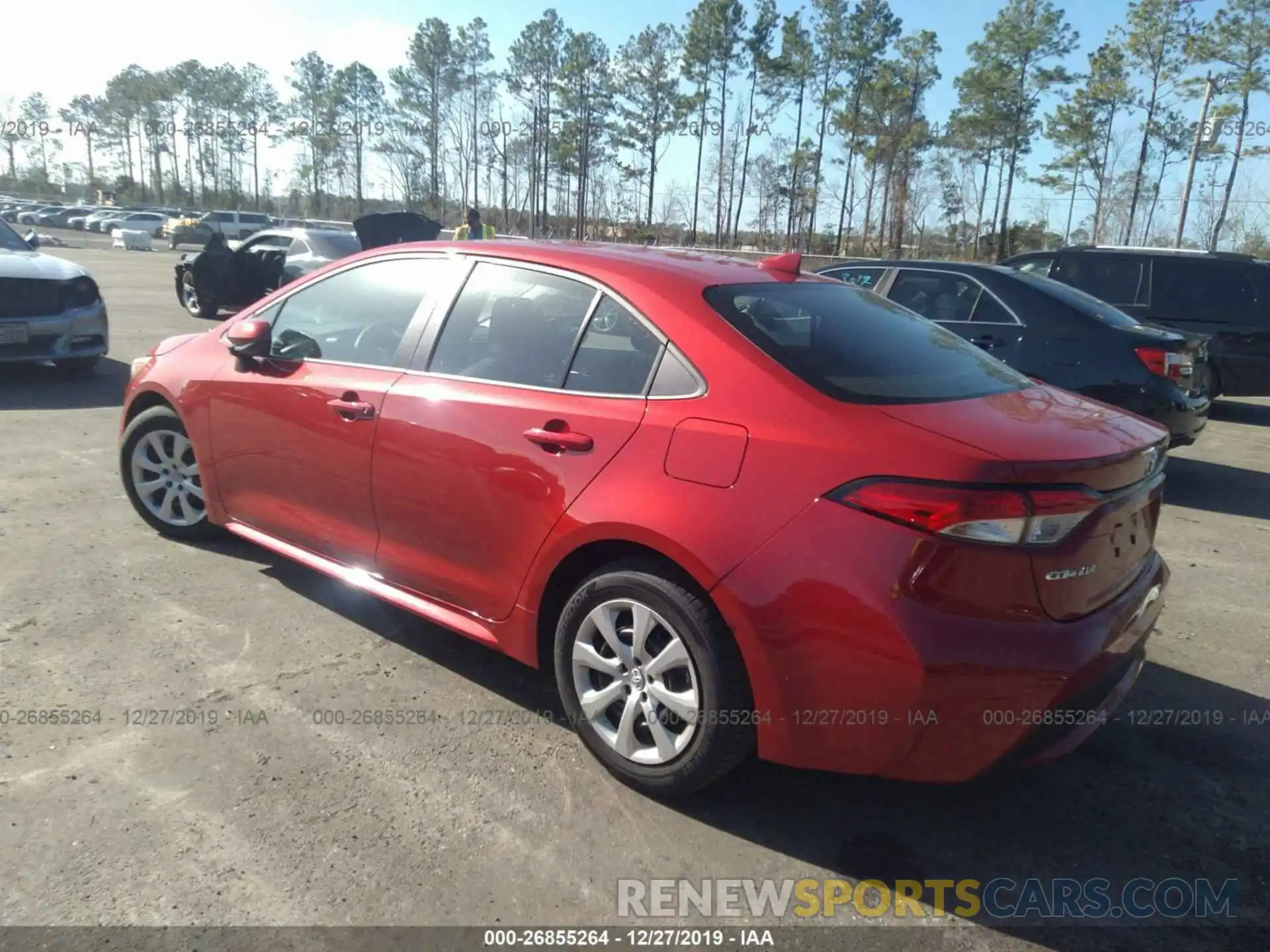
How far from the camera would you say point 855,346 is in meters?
3.11

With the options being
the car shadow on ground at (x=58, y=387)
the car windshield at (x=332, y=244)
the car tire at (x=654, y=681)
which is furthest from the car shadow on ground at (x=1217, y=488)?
the car windshield at (x=332, y=244)

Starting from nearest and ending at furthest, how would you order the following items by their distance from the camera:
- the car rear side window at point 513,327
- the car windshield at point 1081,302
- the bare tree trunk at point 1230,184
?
1. the car rear side window at point 513,327
2. the car windshield at point 1081,302
3. the bare tree trunk at point 1230,184

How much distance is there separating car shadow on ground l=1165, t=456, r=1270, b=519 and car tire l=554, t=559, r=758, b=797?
17.2 feet

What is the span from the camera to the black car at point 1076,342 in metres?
6.53

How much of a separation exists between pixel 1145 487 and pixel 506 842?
7.14 feet

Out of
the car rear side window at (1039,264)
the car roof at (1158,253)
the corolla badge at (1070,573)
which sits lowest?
the corolla badge at (1070,573)

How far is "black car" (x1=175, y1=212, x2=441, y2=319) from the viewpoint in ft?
44.9

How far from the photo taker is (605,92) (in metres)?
49.7

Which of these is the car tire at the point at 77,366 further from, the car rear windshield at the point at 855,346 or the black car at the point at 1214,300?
the black car at the point at 1214,300

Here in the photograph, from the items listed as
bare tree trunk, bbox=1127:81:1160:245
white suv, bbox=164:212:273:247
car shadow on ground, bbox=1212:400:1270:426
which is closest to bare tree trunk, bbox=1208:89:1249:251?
bare tree trunk, bbox=1127:81:1160:245

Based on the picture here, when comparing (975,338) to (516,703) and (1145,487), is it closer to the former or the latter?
(1145,487)

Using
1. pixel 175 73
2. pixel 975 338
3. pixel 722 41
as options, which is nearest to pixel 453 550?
pixel 975 338

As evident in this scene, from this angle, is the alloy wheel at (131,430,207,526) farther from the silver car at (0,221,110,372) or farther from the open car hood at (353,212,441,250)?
the open car hood at (353,212,441,250)

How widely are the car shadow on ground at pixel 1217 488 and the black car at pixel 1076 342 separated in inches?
16.9
